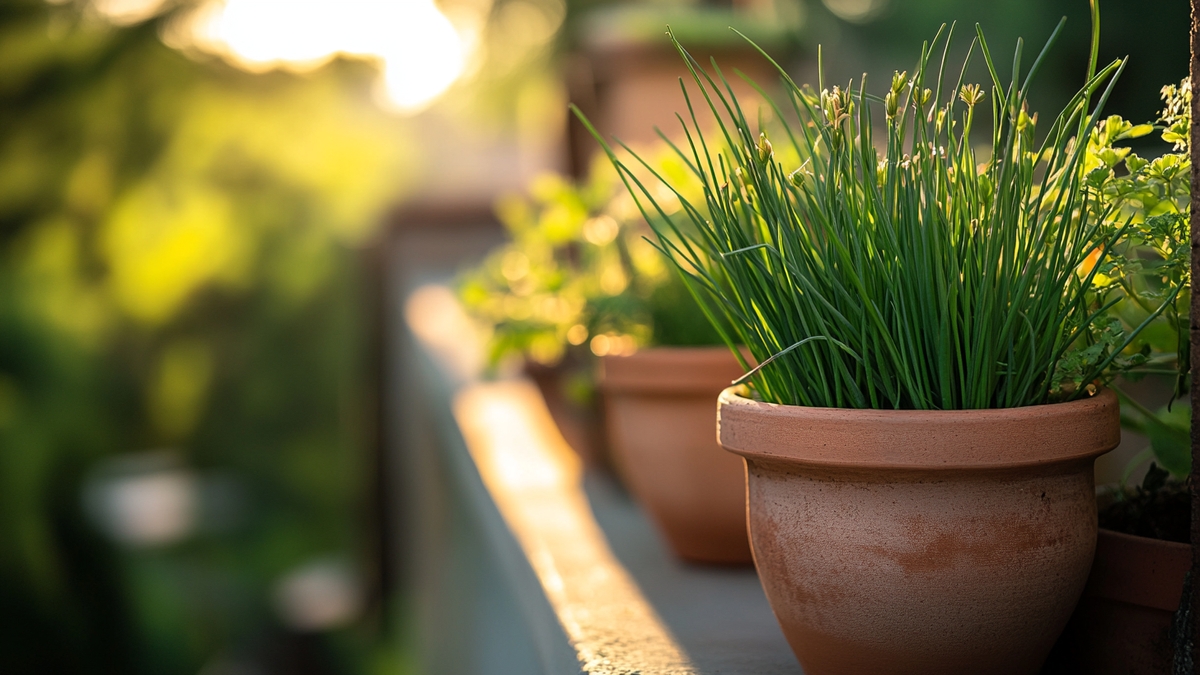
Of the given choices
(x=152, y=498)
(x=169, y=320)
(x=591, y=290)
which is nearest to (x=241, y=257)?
(x=169, y=320)

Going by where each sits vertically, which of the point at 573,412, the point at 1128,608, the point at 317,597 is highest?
the point at 1128,608

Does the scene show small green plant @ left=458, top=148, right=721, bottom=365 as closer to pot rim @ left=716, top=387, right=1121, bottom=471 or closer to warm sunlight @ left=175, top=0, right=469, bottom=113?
pot rim @ left=716, top=387, right=1121, bottom=471

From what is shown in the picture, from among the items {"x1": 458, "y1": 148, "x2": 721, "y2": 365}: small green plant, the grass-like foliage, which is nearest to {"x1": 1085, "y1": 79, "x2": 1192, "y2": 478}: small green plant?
the grass-like foliage

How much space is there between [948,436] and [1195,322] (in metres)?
0.15

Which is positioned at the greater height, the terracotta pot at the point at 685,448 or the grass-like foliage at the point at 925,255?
the grass-like foliage at the point at 925,255

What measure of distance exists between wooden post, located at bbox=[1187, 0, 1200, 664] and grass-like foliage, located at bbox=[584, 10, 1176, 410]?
39mm

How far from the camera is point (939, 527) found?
0.58 m

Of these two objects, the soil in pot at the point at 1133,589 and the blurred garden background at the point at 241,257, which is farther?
the blurred garden background at the point at 241,257

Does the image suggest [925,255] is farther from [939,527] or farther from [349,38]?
[349,38]

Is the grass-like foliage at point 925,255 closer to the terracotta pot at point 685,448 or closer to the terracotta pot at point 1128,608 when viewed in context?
the terracotta pot at point 1128,608

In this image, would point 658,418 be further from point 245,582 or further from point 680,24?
point 245,582

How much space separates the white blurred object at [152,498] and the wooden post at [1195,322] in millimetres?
3976

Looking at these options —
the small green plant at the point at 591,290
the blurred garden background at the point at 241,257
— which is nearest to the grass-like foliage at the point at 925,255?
the small green plant at the point at 591,290

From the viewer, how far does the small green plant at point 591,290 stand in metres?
1.17
